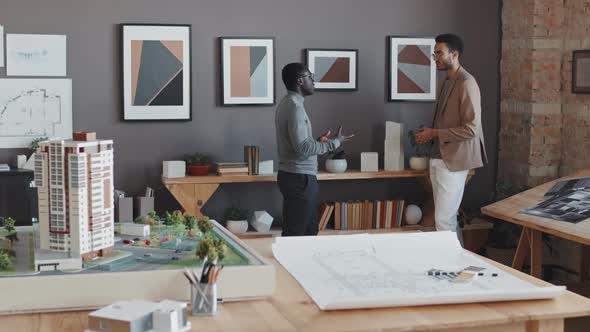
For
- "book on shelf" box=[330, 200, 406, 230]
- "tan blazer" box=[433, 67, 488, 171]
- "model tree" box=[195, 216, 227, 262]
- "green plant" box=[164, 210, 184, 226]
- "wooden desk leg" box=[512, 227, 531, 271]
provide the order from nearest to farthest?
"model tree" box=[195, 216, 227, 262]
"green plant" box=[164, 210, 184, 226]
"wooden desk leg" box=[512, 227, 531, 271]
"tan blazer" box=[433, 67, 488, 171]
"book on shelf" box=[330, 200, 406, 230]

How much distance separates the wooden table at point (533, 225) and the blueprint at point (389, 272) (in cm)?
178

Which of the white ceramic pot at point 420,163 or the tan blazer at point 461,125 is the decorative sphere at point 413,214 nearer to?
the white ceramic pot at point 420,163

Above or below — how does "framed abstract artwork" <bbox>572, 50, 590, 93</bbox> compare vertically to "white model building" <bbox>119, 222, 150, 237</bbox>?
above

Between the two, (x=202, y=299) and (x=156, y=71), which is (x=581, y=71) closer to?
(x=156, y=71)

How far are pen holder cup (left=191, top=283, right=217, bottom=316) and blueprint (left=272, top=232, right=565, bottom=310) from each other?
0.35 m

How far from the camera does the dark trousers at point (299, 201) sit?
614cm

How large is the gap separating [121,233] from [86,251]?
47 centimetres

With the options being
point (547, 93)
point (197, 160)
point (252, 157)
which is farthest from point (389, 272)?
point (547, 93)

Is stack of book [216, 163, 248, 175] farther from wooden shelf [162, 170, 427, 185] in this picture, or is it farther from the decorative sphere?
the decorative sphere

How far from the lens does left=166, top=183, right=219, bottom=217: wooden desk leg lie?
21.4 ft

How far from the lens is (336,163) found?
6934mm

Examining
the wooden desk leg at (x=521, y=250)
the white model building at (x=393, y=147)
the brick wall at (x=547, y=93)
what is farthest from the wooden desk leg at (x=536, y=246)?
the white model building at (x=393, y=147)

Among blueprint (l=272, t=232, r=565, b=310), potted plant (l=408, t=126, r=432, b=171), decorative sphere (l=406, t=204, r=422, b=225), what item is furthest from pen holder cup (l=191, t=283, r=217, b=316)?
decorative sphere (l=406, t=204, r=422, b=225)

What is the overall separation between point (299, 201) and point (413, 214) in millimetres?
1512
